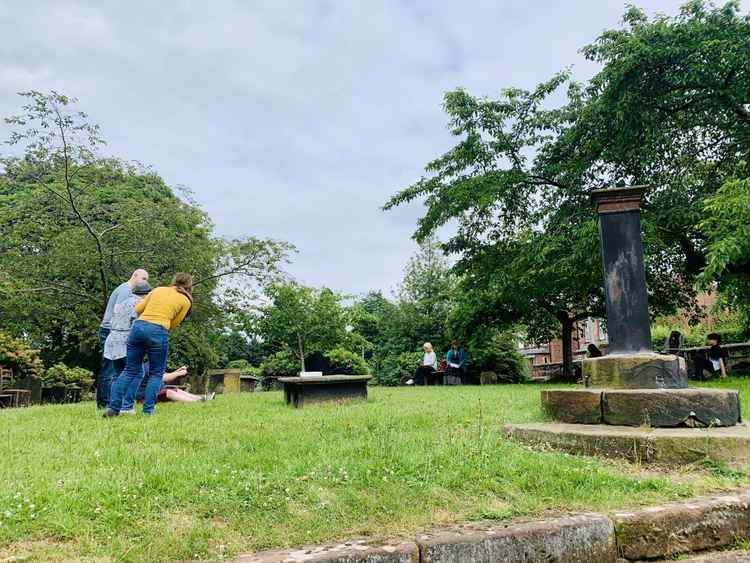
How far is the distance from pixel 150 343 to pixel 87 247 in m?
9.89

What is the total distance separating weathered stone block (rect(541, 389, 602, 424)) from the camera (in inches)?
199

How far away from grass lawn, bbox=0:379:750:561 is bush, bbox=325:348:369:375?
15938 mm

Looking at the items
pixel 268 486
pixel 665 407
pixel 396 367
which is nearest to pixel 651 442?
pixel 665 407

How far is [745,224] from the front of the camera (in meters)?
10.4

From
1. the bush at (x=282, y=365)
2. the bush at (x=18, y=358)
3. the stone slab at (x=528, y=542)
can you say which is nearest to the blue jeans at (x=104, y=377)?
the stone slab at (x=528, y=542)

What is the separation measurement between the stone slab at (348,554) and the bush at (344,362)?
59.9 feet

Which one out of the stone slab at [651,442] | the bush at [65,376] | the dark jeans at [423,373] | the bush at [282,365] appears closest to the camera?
the stone slab at [651,442]

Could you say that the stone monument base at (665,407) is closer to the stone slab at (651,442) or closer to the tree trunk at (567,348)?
the stone slab at (651,442)

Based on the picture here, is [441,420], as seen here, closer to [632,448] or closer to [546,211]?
[632,448]

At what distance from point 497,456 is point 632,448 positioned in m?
1.15

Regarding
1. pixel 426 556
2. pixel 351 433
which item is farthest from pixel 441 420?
pixel 426 556

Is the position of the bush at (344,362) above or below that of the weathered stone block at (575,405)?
above

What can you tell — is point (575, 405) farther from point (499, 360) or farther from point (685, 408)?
point (499, 360)

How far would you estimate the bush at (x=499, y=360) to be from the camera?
73.7 ft
